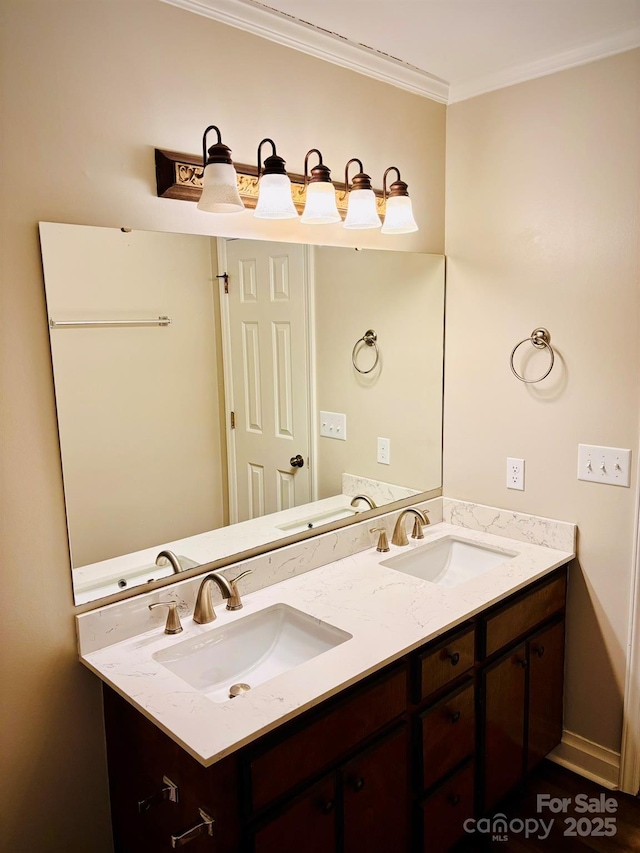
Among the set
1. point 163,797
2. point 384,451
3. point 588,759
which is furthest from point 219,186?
point 588,759

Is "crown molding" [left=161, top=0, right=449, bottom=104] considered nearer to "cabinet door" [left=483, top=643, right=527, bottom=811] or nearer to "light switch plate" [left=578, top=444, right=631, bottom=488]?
"light switch plate" [left=578, top=444, right=631, bottom=488]

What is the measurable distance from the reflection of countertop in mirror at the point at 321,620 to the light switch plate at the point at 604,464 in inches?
8.1

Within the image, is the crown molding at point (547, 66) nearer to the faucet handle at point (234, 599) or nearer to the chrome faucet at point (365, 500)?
the chrome faucet at point (365, 500)

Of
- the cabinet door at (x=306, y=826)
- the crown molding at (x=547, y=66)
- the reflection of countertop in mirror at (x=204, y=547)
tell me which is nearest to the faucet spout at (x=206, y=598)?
the reflection of countertop in mirror at (x=204, y=547)

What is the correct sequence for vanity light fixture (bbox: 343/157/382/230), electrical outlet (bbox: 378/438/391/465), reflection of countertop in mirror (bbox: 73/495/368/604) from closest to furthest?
reflection of countertop in mirror (bbox: 73/495/368/604) → vanity light fixture (bbox: 343/157/382/230) → electrical outlet (bbox: 378/438/391/465)

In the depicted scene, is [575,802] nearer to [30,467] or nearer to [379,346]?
[379,346]

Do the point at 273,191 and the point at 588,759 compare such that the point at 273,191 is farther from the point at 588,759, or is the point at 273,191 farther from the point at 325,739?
the point at 588,759

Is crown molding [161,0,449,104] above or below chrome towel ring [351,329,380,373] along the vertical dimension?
above

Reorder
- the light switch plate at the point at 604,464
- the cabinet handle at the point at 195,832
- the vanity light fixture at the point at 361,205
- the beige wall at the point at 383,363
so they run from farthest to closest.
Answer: the beige wall at the point at 383,363 < the light switch plate at the point at 604,464 < the vanity light fixture at the point at 361,205 < the cabinet handle at the point at 195,832

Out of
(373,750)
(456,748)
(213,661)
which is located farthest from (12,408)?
(456,748)

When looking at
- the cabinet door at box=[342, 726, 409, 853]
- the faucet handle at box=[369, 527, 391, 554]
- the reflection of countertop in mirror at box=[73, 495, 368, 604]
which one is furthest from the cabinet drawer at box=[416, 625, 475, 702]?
the reflection of countertop in mirror at box=[73, 495, 368, 604]

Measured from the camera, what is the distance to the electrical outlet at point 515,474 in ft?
8.09

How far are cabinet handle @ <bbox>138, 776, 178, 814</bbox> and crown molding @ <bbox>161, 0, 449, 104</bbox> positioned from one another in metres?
1.89

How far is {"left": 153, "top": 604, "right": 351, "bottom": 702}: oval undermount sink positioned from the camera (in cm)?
170
